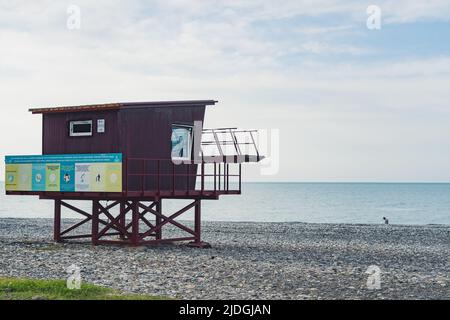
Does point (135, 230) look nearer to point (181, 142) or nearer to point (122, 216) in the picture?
point (122, 216)

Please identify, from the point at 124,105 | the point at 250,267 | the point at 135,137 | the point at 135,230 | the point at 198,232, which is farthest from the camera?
the point at 198,232

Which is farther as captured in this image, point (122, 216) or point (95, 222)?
point (122, 216)

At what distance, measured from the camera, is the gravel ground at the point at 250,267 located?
765 inches

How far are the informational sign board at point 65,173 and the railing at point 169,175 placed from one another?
0.73m

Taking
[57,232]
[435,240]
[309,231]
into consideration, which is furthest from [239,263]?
[309,231]

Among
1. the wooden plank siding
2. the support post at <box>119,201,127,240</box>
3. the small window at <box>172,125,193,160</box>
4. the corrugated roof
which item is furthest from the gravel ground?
the corrugated roof

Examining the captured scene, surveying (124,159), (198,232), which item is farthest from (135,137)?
(198,232)

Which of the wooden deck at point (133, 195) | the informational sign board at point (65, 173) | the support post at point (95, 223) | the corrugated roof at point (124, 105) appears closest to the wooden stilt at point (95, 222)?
the support post at point (95, 223)

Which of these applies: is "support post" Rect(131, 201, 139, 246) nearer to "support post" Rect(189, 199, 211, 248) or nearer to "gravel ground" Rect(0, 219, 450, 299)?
"gravel ground" Rect(0, 219, 450, 299)

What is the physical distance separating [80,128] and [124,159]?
3.24 meters

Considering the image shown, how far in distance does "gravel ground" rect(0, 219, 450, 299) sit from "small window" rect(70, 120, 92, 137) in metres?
5.01

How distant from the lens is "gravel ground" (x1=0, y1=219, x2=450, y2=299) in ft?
63.7

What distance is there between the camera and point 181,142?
31312 mm
